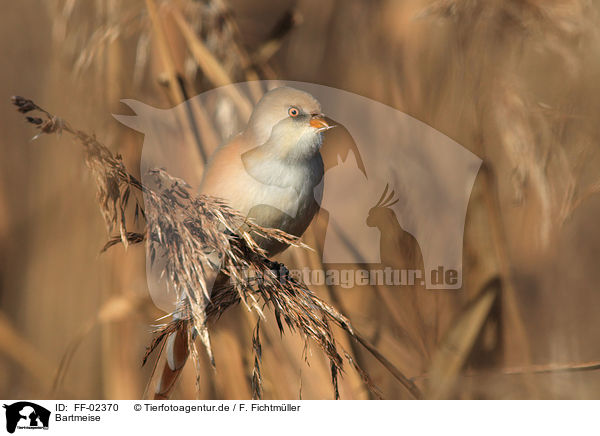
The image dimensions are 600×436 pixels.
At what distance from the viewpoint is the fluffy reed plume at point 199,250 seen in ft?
2.42

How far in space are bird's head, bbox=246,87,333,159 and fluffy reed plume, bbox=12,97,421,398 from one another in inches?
6.0

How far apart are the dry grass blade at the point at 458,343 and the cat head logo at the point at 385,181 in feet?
0.20

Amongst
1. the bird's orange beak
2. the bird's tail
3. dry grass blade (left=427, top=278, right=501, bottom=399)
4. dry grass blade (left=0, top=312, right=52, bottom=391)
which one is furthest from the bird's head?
dry grass blade (left=0, top=312, right=52, bottom=391)

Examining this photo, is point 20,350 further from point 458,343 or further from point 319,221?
point 458,343

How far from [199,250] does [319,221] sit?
1.01 ft

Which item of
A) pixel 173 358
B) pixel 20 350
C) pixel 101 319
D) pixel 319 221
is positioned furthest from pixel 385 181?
pixel 20 350

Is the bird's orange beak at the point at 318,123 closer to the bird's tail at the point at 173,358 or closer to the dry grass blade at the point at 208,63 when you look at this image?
the dry grass blade at the point at 208,63

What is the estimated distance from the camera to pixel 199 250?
75 centimetres

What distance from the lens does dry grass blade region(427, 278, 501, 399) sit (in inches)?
40.4
